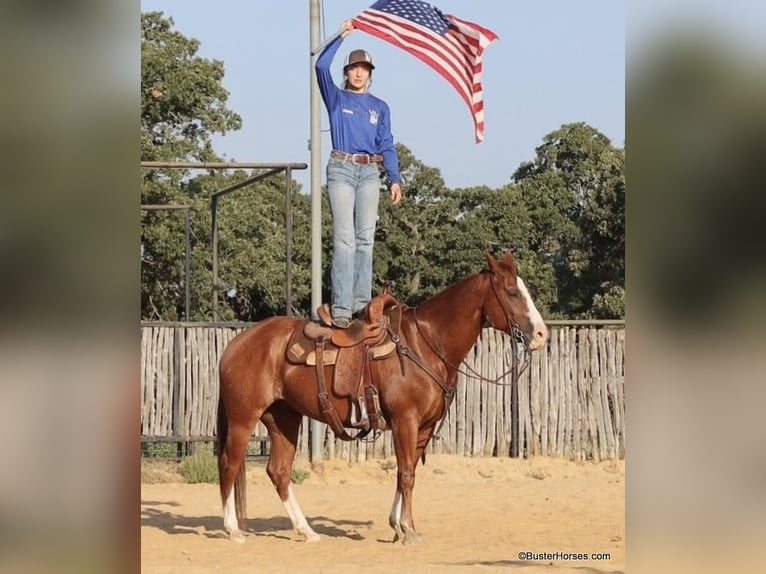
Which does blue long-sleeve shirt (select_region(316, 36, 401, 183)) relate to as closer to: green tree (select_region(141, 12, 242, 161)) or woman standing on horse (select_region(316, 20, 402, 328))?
woman standing on horse (select_region(316, 20, 402, 328))

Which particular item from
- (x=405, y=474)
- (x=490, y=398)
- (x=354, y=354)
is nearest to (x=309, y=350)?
(x=354, y=354)

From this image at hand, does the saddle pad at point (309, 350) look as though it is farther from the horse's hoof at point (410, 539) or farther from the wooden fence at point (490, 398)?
the wooden fence at point (490, 398)

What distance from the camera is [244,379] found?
10578 mm

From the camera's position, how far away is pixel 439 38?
1119 centimetres

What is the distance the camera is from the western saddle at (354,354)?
33.4 ft

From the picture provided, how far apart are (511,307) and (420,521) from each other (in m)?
3.01

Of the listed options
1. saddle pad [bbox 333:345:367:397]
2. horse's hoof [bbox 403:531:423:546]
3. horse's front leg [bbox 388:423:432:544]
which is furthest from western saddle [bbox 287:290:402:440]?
horse's hoof [bbox 403:531:423:546]

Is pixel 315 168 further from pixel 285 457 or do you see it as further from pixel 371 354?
pixel 371 354

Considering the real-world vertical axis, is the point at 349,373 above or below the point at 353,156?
below

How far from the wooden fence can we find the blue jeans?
594cm

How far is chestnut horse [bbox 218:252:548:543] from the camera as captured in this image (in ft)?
33.0

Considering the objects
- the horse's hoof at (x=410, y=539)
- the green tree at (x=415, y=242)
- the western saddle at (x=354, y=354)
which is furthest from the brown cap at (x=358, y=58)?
the green tree at (x=415, y=242)

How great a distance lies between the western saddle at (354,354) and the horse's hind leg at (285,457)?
Result: 628 mm
